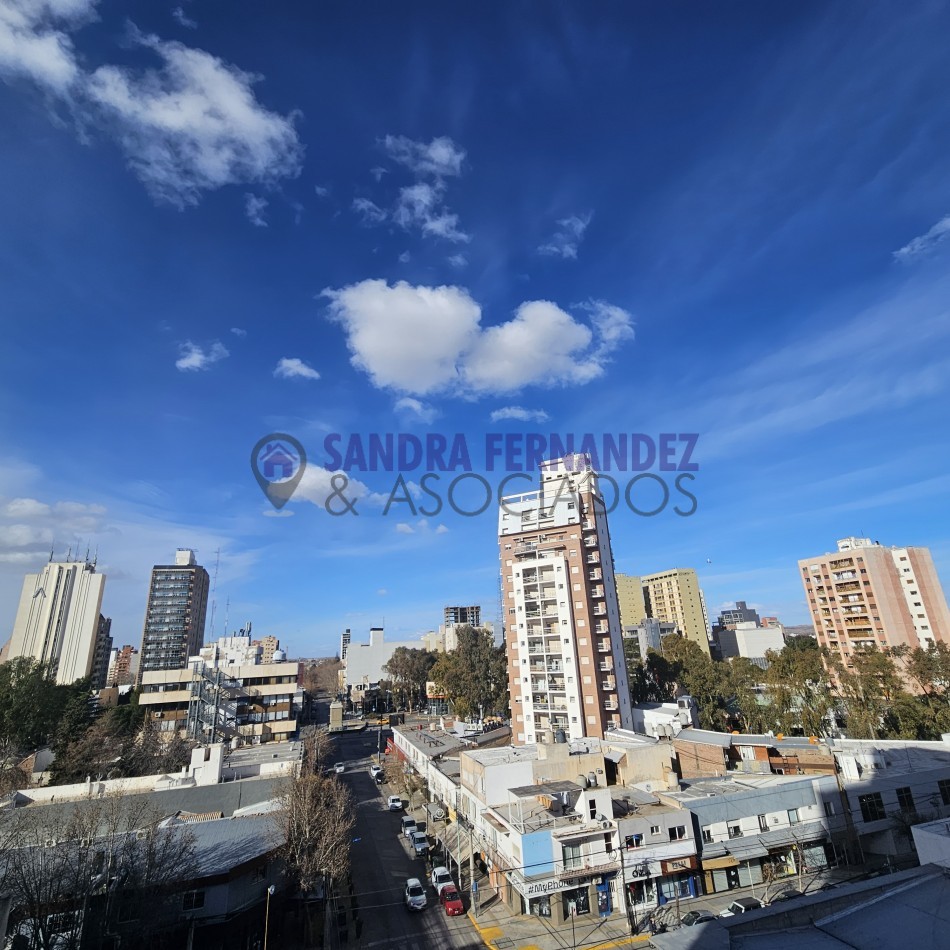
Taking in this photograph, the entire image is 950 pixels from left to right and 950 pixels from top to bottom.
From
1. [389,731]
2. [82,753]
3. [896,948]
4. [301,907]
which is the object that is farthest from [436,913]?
[389,731]

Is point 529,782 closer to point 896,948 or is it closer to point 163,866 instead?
point 163,866

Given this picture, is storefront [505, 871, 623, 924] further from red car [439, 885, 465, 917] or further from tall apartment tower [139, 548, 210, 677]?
tall apartment tower [139, 548, 210, 677]

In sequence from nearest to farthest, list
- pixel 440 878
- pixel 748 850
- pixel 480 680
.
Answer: pixel 748 850
pixel 440 878
pixel 480 680

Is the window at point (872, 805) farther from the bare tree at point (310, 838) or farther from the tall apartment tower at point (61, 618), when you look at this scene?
the tall apartment tower at point (61, 618)

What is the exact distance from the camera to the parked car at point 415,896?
19797 mm

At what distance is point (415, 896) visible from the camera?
2000 cm

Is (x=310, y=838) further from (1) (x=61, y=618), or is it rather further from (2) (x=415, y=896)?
(1) (x=61, y=618)

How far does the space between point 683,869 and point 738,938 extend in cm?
1780

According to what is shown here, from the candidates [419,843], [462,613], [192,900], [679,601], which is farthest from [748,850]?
[462,613]

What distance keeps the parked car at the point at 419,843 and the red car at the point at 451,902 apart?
5170 mm

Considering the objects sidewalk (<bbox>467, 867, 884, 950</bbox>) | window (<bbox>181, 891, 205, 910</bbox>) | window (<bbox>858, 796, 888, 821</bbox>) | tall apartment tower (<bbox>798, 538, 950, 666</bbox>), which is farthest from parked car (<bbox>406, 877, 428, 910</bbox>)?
tall apartment tower (<bbox>798, 538, 950, 666</bbox>)

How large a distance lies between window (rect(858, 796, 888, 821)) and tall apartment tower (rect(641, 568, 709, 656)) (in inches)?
3066

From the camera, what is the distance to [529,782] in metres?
22.5

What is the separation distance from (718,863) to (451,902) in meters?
10.2
